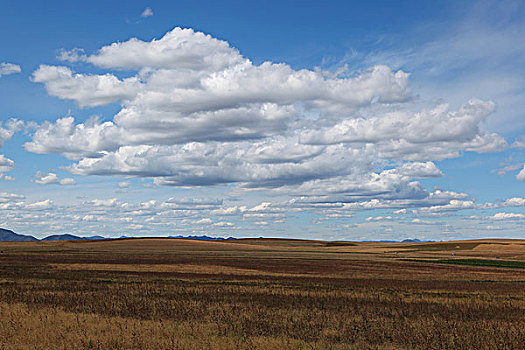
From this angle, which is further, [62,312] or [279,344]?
[62,312]

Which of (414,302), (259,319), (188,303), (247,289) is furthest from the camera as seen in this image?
(247,289)

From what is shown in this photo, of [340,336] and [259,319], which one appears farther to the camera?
[259,319]

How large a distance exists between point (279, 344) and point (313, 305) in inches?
466

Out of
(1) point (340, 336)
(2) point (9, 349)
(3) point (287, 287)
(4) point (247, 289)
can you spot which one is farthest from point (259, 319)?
(3) point (287, 287)

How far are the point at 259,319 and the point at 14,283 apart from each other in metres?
23.7

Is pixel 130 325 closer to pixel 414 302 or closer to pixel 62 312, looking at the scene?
pixel 62 312

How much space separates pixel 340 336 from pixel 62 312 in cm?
1365

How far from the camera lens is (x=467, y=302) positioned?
3250 cm

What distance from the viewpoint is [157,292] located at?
34.7 m

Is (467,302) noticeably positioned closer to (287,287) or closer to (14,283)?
(287,287)

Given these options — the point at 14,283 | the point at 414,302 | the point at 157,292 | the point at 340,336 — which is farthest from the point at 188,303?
the point at 14,283

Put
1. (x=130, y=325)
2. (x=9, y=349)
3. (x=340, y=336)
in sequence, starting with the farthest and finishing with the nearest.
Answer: (x=130, y=325) → (x=340, y=336) → (x=9, y=349)

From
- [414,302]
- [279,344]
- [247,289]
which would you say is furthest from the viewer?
[247,289]

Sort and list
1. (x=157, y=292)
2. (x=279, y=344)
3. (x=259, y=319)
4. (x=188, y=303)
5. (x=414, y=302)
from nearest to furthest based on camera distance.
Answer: (x=279, y=344), (x=259, y=319), (x=188, y=303), (x=414, y=302), (x=157, y=292)
